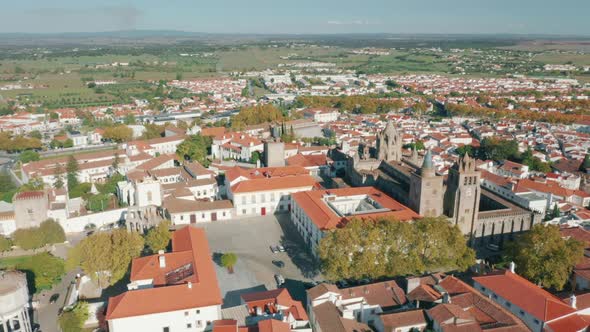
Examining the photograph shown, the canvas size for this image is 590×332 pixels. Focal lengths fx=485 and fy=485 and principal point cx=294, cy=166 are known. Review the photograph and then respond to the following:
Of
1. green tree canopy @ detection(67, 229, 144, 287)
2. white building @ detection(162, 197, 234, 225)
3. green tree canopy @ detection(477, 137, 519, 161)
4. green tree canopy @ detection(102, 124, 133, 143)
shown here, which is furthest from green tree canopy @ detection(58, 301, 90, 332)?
green tree canopy @ detection(477, 137, 519, 161)

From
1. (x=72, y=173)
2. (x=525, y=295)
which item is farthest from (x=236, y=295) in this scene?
(x=72, y=173)

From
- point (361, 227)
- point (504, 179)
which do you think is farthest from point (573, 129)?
point (361, 227)

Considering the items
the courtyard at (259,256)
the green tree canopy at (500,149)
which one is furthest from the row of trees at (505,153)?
the courtyard at (259,256)

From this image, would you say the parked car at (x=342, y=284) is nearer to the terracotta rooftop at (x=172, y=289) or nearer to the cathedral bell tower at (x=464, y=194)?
the terracotta rooftop at (x=172, y=289)

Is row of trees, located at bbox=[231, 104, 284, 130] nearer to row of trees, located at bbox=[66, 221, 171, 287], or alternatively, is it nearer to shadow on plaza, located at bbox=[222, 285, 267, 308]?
row of trees, located at bbox=[66, 221, 171, 287]

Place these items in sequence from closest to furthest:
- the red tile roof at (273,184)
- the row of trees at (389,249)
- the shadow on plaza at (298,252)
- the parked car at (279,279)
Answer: the row of trees at (389,249) → the parked car at (279,279) → the shadow on plaza at (298,252) → the red tile roof at (273,184)
